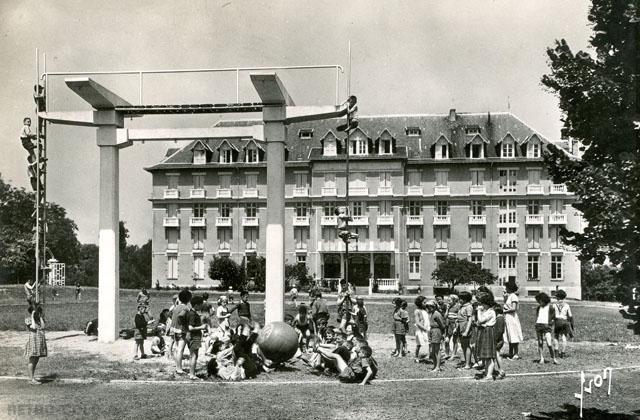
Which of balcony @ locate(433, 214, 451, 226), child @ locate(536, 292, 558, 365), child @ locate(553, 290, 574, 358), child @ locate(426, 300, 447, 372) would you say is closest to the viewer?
child @ locate(426, 300, 447, 372)

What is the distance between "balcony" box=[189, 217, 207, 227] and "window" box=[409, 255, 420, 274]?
21.1 m

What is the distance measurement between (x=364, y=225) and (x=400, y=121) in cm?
1212

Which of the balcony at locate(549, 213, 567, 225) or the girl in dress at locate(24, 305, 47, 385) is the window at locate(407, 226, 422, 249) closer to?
the balcony at locate(549, 213, 567, 225)

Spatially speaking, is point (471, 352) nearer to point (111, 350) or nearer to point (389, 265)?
point (111, 350)

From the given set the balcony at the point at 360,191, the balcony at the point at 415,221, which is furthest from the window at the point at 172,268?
the balcony at the point at 415,221

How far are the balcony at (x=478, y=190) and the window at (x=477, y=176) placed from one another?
44 centimetres

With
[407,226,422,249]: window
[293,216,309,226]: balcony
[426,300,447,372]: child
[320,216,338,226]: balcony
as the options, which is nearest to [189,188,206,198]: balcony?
[293,216,309,226]: balcony

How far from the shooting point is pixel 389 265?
212 ft

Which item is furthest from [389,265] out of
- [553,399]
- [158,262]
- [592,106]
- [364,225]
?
[592,106]

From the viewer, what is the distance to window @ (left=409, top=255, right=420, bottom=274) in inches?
2547

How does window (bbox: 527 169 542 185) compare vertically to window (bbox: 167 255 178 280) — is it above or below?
above

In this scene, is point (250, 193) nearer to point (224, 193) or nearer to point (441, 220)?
point (224, 193)

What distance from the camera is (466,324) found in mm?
15352

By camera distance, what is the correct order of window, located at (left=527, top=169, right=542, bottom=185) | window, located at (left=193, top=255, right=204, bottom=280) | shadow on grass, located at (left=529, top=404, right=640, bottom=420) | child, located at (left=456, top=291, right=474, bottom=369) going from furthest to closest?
window, located at (left=193, top=255, right=204, bottom=280) < window, located at (left=527, top=169, right=542, bottom=185) < child, located at (left=456, top=291, right=474, bottom=369) < shadow on grass, located at (left=529, top=404, right=640, bottom=420)
